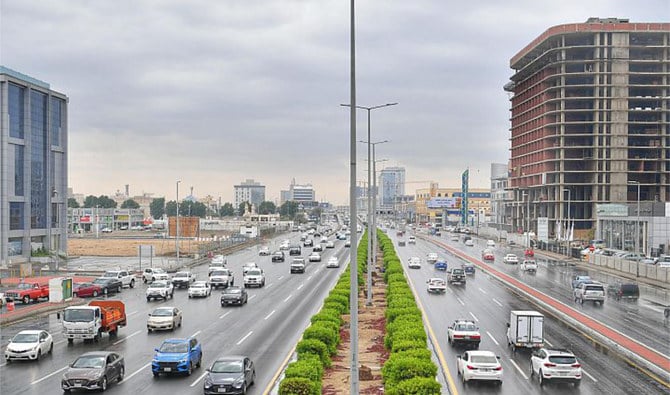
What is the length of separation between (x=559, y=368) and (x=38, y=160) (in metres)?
88.8

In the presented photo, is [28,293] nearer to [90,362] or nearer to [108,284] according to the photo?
[108,284]

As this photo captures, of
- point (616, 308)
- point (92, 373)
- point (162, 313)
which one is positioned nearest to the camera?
point (92, 373)

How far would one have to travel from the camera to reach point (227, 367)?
23.3m

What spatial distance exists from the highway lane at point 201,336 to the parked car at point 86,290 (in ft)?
8.22

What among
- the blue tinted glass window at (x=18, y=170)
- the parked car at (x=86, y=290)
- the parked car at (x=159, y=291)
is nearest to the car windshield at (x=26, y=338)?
the parked car at (x=159, y=291)

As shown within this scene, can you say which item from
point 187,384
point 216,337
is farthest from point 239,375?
point 216,337

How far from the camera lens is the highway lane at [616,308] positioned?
3661 cm

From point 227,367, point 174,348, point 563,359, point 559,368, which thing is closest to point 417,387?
point 227,367

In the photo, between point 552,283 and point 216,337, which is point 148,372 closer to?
point 216,337

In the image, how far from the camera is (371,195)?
54500mm

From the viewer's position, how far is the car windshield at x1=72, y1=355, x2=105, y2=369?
935 inches

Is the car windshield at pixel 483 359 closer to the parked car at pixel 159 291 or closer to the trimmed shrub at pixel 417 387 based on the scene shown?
the trimmed shrub at pixel 417 387

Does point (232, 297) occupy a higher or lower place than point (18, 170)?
lower

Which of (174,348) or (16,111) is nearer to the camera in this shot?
(174,348)
